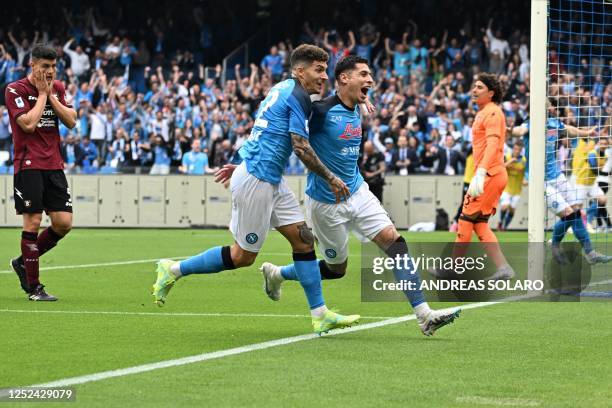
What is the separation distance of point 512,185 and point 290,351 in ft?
63.9

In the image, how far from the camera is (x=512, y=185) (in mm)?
26594

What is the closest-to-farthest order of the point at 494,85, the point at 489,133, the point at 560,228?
the point at 489,133 → the point at 494,85 → the point at 560,228

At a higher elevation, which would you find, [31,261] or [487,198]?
[487,198]

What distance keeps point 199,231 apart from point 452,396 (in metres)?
21.2

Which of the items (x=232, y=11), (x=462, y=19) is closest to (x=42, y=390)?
(x=462, y=19)

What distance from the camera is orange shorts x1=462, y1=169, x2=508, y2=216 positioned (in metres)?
12.9

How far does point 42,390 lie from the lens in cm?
609

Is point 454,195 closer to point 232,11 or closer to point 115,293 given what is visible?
point 232,11

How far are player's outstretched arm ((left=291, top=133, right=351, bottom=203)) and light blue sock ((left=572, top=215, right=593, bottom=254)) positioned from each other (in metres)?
6.98

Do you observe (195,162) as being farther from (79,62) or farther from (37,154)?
(37,154)

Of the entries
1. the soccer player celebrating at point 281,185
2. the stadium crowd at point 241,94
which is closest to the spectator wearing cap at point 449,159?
the stadium crowd at point 241,94

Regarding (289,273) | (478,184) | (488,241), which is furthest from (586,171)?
(289,273)

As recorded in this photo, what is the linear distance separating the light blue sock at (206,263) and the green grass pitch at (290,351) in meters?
0.42

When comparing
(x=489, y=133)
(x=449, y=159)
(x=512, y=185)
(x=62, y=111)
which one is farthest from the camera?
(x=449, y=159)
